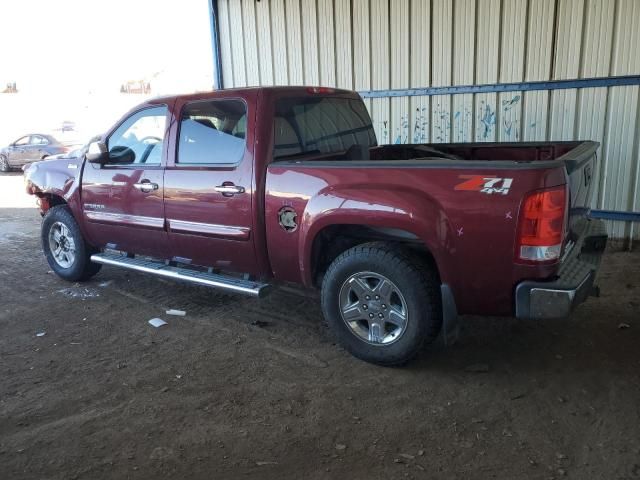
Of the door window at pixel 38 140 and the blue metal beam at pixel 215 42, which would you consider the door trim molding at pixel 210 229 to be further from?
the door window at pixel 38 140

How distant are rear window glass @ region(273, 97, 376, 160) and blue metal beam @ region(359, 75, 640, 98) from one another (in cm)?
282

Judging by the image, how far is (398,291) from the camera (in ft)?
12.0

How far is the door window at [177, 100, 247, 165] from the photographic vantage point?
4.35 metres

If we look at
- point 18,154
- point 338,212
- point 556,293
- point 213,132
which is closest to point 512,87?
point 213,132

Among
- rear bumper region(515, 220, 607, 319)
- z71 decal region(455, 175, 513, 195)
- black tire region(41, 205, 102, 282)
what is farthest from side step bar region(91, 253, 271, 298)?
rear bumper region(515, 220, 607, 319)

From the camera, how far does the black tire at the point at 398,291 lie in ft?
11.8

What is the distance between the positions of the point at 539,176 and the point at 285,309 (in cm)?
278

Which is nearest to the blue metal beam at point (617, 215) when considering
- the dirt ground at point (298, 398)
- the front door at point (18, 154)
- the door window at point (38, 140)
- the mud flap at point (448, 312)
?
the dirt ground at point (298, 398)

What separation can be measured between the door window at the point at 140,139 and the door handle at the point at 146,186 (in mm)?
195

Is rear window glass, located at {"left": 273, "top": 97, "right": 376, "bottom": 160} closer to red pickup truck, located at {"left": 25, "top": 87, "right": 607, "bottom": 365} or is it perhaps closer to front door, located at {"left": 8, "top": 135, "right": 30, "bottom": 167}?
red pickup truck, located at {"left": 25, "top": 87, "right": 607, "bottom": 365}

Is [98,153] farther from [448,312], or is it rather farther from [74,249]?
[448,312]

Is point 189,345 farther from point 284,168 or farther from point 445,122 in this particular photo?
point 445,122

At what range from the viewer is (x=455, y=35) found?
7414 millimetres

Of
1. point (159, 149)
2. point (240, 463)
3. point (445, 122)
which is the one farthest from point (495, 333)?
point (445, 122)
